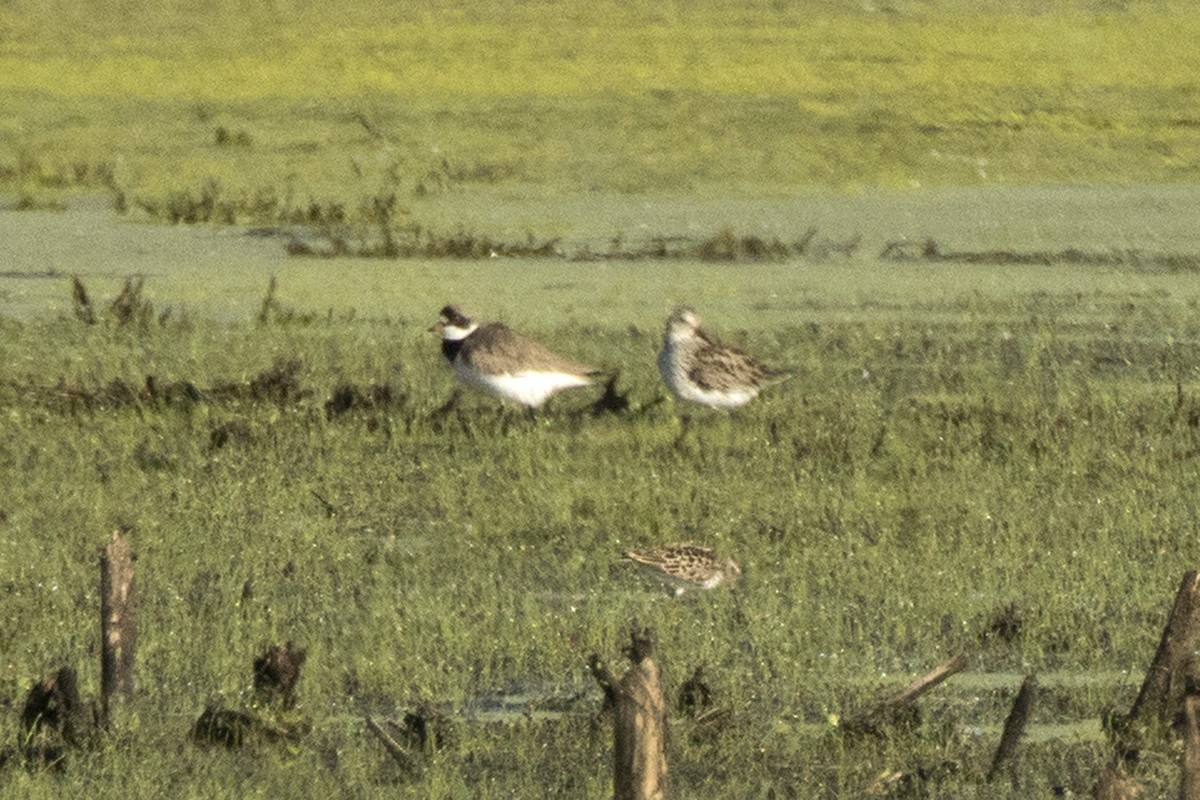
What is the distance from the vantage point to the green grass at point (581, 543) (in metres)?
5.83

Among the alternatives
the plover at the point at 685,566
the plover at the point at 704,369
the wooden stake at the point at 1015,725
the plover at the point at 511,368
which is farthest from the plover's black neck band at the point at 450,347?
the wooden stake at the point at 1015,725

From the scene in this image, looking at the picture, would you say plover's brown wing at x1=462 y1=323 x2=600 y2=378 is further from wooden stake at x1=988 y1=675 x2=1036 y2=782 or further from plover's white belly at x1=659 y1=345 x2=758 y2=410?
wooden stake at x1=988 y1=675 x2=1036 y2=782

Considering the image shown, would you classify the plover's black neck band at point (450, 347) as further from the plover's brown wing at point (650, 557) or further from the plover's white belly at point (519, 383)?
the plover's brown wing at point (650, 557)

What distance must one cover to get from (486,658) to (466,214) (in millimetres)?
13565

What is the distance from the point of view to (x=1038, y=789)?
18.1ft

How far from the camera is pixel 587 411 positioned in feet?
37.2

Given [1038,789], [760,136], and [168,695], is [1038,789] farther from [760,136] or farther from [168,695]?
[760,136]

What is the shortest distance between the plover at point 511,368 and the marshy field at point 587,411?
166 millimetres

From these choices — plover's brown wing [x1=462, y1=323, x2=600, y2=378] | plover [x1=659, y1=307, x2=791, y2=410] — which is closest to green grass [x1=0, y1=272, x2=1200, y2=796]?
plover [x1=659, y1=307, x2=791, y2=410]

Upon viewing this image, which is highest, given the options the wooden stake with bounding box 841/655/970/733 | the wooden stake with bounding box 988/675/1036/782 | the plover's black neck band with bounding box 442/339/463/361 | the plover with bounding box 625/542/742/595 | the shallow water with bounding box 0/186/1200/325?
the wooden stake with bounding box 988/675/1036/782

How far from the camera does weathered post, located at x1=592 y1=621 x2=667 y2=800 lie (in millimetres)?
4227

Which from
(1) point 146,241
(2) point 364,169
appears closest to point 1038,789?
(1) point 146,241

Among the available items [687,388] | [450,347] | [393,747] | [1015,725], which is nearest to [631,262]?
[450,347]

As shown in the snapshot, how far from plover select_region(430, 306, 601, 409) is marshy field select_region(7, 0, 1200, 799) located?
0.54ft
